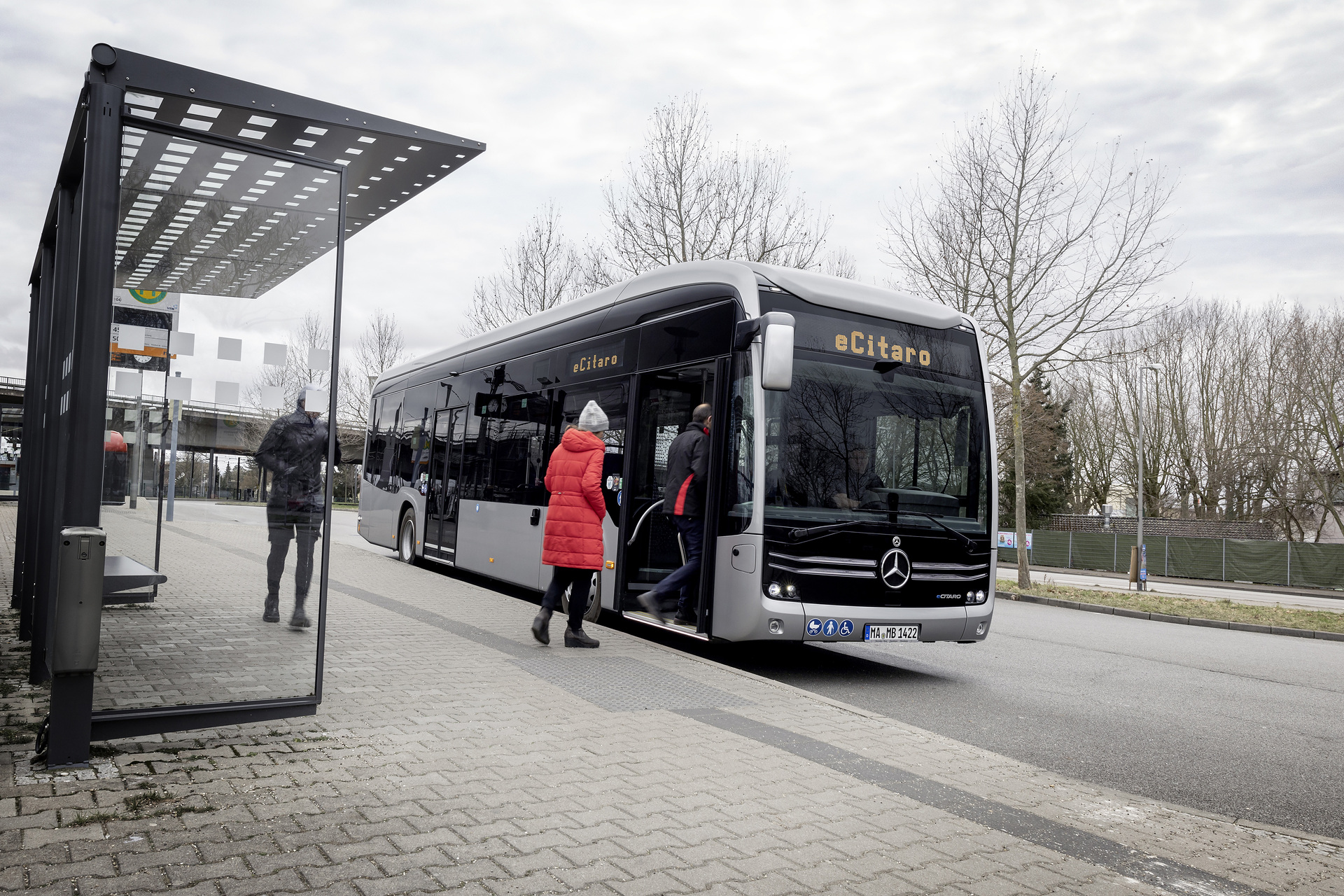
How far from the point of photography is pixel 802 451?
25.0 feet

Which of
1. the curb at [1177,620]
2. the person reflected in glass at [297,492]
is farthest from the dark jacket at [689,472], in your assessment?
the curb at [1177,620]

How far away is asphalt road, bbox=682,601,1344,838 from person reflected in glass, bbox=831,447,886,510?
139 centimetres

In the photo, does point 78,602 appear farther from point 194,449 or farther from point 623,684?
point 623,684

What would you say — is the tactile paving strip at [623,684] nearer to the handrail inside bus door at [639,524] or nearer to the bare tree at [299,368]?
the handrail inside bus door at [639,524]

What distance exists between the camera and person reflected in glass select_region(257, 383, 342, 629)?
204 inches

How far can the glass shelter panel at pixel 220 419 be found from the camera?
4.69m

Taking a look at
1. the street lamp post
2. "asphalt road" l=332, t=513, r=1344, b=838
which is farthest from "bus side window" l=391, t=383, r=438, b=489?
the street lamp post

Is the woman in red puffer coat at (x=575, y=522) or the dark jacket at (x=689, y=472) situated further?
the dark jacket at (x=689, y=472)

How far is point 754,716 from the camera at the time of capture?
5828mm

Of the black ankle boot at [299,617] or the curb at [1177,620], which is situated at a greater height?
the black ankle boot at [299,617]

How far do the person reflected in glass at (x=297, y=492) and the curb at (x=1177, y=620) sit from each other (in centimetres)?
1269

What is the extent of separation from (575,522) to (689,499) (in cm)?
93

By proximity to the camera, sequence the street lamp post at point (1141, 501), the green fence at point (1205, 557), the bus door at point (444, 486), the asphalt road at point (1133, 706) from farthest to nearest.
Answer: the green fence at point (1205, 557) < the street lamp post at point (1141, 501) < the bus door at point (444, 486) < the asphalt road at point (1133, 706)

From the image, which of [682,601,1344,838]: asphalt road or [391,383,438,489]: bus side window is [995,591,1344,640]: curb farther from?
[391,383,438,489]: bus side window
